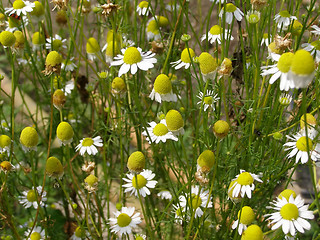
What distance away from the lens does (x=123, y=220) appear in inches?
36.4

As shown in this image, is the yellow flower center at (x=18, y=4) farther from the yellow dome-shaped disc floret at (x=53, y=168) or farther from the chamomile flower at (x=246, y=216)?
the chamomile flower at (x=246, y=216)

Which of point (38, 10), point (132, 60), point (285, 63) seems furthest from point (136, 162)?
point (38, 10)

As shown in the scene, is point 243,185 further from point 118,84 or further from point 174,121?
point 118,84

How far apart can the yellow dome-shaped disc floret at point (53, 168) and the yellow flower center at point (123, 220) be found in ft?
0.65

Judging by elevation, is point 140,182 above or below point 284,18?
below

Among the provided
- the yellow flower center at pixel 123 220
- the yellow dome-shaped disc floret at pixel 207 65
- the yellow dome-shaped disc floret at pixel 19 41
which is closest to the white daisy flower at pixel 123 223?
the yellow flower center at pixel 123 220

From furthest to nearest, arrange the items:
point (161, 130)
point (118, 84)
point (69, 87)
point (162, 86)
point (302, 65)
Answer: point (69, 87), point (118, 84), point (161, 130), point (162, 86), point (302, 65)

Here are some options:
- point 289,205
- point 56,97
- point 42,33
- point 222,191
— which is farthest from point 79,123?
point 289,205

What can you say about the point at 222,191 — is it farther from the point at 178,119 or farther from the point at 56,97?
the point at 56,97

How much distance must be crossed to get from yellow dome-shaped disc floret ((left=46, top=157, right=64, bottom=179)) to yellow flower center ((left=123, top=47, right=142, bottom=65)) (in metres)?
0.26

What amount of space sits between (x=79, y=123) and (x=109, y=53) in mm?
408

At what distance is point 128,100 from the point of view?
1.11m

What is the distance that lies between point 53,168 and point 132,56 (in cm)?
29

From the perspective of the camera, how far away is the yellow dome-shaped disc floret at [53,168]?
79 cm
